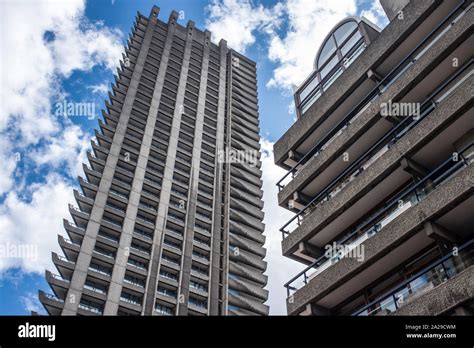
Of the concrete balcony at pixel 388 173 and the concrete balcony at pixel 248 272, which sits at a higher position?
the concrete balcony at pixel 248 272

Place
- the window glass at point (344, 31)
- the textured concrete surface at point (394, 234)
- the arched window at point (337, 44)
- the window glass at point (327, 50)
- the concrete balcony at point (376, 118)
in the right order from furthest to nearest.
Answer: the window glass at point (327, 50), the window glass at point (344, 31), the arched window at point (337, 44), the concrete balcony at point (376, 118), the textured concrete surface at point (394, 234)

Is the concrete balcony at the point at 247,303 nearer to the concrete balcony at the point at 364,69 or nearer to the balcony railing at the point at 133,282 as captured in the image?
the balcony railing at the point at 133,282

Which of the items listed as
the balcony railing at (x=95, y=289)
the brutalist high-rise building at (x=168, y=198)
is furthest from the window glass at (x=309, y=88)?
the balcony railing at (x=95, y=289)

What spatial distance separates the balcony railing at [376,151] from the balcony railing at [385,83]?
6.55ft

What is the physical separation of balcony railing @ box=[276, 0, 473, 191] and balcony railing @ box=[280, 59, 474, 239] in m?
2.00

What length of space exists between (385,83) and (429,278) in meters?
9.51

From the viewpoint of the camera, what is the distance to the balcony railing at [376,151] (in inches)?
668

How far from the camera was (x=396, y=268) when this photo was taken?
54.0 ft

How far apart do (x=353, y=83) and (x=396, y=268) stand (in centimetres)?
893

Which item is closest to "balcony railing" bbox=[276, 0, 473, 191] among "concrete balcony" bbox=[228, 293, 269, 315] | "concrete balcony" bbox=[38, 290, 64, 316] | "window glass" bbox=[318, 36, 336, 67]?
"window glass" bbox=[318, 36, 336, 67]

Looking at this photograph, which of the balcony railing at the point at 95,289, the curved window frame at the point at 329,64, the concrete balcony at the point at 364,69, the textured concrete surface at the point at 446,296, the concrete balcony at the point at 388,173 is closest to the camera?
the textured concrete surface at the point at 446,296

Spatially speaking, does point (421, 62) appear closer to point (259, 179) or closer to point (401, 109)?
point (401, 109)

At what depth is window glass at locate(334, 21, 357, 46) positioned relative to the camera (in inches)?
955
